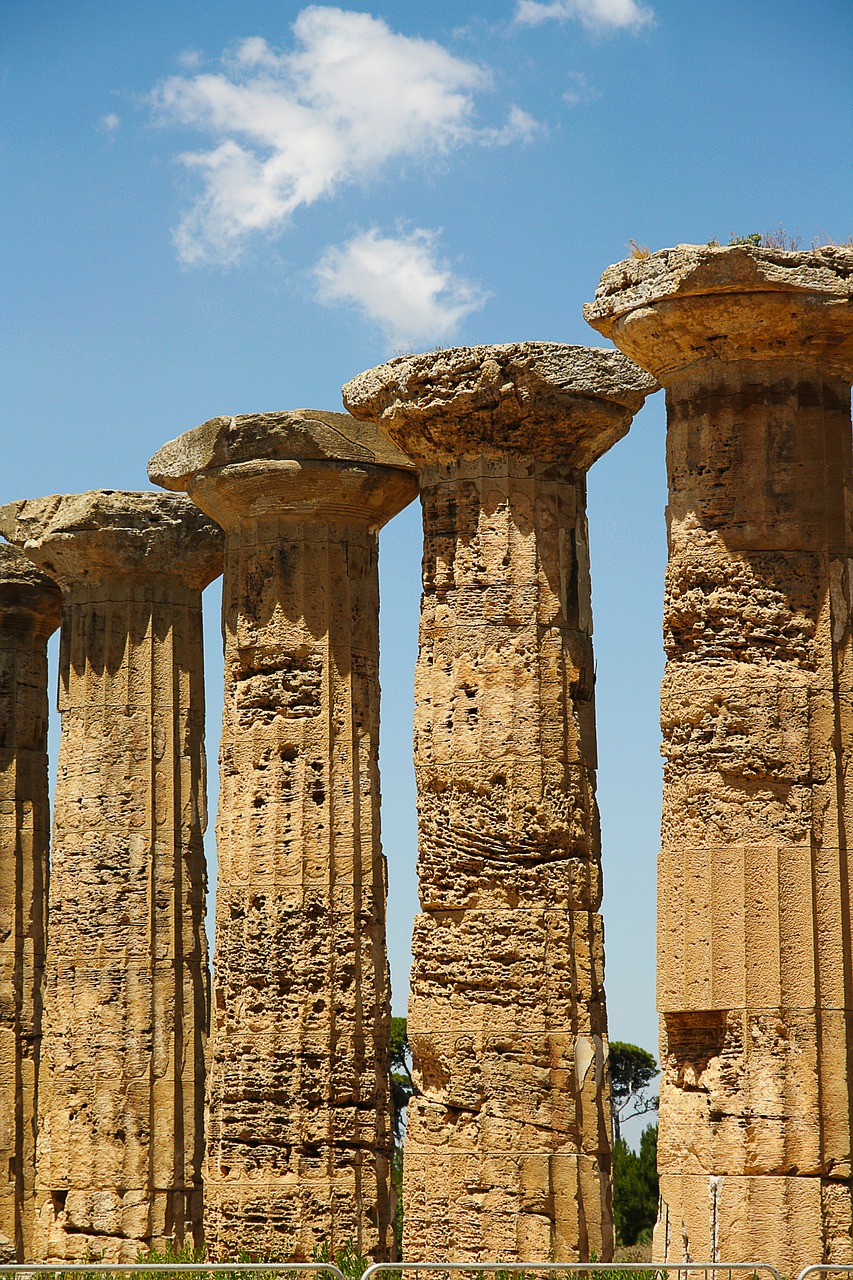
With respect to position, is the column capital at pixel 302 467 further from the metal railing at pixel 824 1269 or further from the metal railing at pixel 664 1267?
the metal railing at pixel 824 1269

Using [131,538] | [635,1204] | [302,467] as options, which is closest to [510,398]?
[302,467]

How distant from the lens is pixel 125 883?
2434cm

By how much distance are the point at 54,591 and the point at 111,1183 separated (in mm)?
7242

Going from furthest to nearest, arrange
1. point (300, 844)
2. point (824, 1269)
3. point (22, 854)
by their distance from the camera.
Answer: point (22, 854), point (300, 844), point (824, 1269)

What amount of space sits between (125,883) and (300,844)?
356 centimetres

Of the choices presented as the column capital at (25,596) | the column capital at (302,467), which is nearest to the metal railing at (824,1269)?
the column capital at (302,467)

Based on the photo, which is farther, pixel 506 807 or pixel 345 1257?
pixel 345 1257

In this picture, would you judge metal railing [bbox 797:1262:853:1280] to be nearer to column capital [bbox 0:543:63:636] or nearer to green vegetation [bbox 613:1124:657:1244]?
column capital [bbox 0:543:63:636]

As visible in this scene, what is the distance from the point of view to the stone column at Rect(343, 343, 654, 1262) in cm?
1823

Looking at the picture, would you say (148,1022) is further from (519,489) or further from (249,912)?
(519,489)

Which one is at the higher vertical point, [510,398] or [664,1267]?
[510,398]

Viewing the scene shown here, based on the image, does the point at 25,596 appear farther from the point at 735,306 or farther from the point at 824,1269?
the point at 824,1269

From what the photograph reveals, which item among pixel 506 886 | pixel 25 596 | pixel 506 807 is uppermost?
pixel 25 596

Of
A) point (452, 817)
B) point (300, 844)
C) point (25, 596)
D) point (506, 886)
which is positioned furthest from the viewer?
point (25, 596)
